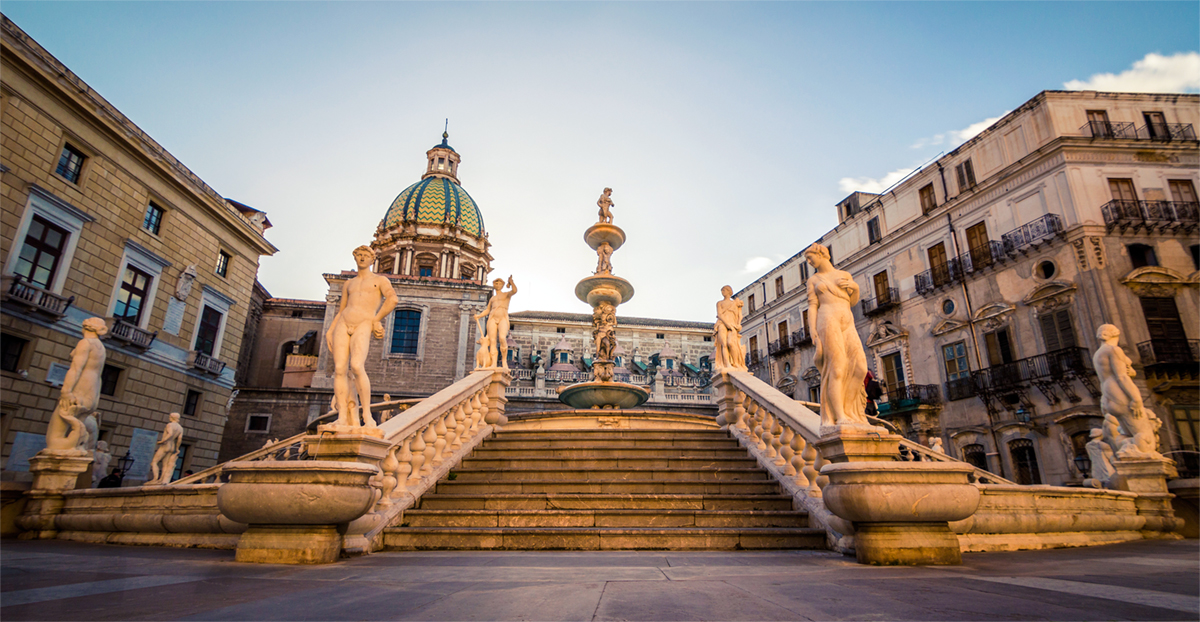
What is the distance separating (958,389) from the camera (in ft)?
69.8

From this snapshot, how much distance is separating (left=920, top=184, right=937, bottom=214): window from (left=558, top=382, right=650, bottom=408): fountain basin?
1893 centimetres

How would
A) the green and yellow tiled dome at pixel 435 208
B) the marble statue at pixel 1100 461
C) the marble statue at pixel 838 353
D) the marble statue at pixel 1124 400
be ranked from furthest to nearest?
the green and yellow tiled dome at pixel 435 208 < the marble statue at pixel 1100 461 < the marble statue at pixel 1124 400 < the marble statue at pixel 838 353

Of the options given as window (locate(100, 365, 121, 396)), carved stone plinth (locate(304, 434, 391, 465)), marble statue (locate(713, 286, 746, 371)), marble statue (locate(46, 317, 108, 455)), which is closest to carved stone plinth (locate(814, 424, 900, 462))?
carved stone plinth (locate(304, 434, 391, 465))

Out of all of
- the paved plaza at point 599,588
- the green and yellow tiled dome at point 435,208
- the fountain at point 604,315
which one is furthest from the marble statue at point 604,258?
the green and yellow tiled dome at point 435,208

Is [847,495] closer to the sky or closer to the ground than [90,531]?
closer to the sky

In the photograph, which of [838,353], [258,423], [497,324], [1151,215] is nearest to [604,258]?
[497,324]

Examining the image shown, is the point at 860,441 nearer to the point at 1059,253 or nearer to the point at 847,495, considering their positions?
the point at 847,495

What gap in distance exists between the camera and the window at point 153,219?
18966 mm

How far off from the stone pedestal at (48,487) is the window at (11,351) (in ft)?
33.6

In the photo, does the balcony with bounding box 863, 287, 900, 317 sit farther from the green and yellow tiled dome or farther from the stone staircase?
the green and yellow tiled dome

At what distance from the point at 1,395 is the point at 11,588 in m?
15.8

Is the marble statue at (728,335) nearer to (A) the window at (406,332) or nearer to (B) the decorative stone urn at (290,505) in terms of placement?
(B) the decorative stone urn at (290,505)

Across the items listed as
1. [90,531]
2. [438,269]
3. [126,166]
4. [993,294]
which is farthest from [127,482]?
[993,294]

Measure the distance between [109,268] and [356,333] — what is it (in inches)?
675
